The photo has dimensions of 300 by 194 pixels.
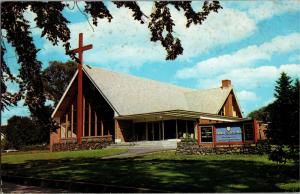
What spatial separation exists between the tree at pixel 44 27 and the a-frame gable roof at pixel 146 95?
76.5ft

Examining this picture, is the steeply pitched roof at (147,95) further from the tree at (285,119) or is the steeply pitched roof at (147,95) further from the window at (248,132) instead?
the tree at (285,119)

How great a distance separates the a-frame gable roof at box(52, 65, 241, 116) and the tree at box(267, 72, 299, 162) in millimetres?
25946

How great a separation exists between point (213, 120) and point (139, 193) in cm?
3224

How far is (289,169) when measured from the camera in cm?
1370

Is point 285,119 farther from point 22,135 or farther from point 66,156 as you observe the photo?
point 22,135

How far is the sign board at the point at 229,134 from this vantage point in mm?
24047

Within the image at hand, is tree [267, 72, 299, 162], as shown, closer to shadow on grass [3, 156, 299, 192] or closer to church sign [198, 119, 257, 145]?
shadow on grass [3, 156, 299, 192]

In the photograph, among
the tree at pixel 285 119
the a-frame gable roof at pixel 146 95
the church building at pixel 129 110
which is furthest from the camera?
the a-frame gable roof at pixel 146 95

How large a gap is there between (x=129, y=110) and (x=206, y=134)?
1537 centimetres

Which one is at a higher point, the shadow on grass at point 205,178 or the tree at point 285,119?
the tree at point 285,119

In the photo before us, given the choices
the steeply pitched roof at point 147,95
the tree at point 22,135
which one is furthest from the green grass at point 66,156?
the tree at point 22,135

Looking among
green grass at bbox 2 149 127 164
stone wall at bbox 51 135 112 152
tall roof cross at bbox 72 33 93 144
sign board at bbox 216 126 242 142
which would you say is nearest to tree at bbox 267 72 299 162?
sign board at bbox 216 126 242 142

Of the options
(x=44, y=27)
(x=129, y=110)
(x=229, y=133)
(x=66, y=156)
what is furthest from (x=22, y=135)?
(x=44, y=27)

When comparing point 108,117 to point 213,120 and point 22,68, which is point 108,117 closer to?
point 213,120
